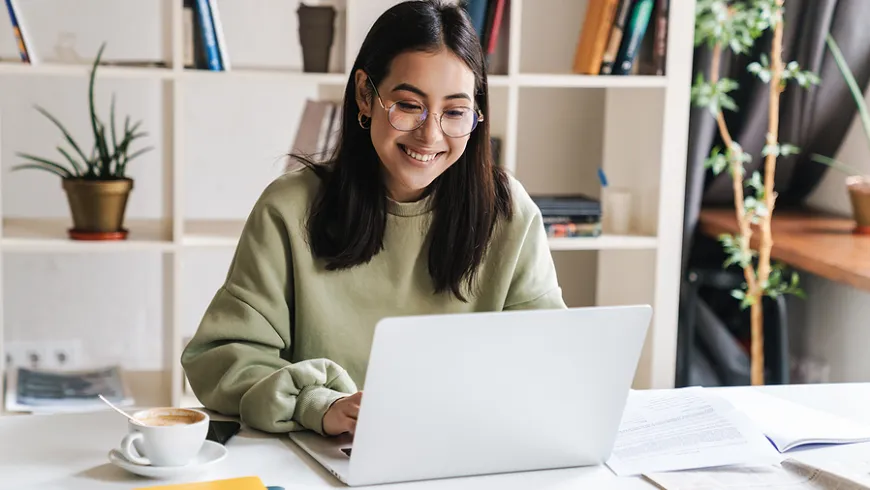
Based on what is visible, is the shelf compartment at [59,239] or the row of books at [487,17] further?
the row of books at [487,17]

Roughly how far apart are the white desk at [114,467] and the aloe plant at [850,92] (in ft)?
6.13

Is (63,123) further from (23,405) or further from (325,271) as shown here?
(325,271)

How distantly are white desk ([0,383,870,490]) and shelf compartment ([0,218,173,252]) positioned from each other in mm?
1122

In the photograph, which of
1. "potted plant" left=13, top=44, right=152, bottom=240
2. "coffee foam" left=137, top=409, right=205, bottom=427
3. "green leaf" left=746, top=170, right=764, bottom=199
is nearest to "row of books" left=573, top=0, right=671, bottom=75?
"green leaf" left=746, top=170, right=764, bottom=199

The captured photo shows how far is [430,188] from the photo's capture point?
1.73 meters

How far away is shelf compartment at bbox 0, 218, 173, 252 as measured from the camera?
2465 millimetres

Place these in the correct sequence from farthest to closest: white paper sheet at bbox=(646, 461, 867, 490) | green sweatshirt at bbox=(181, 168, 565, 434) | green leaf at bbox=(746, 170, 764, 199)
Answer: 1. green leaf at bbox=(746, 170, 764, 199)
2. green sweatshirt at bbox=(181, 168, 565, 434)
3. white paper sheet at bbox=(646, 461, 867, 490)

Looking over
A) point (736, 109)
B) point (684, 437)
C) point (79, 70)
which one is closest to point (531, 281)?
point (684, 437)

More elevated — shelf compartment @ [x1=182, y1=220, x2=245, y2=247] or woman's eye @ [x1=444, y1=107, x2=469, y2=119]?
woman's eye @ [x1=444, y1=107, x2=469, y2=119]

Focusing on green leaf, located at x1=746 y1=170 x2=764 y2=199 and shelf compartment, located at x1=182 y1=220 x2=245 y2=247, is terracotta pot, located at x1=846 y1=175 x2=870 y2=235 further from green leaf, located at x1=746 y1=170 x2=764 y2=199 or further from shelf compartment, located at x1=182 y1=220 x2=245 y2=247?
shelf compartment, located at x1=182 y1=220 x2=245 y2=247

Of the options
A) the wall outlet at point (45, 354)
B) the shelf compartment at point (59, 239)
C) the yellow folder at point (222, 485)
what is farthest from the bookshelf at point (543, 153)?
the yellow folder at point (222, 485)

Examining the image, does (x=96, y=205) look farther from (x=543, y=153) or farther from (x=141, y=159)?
(x=543, y=153)

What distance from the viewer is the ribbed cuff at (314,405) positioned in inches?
52.4

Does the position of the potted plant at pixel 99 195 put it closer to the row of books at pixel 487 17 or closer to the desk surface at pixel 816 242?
the row of books at pixel 487 17
